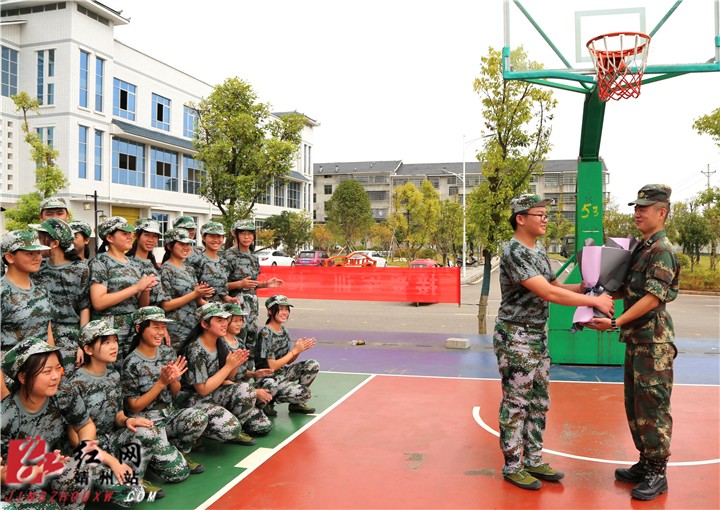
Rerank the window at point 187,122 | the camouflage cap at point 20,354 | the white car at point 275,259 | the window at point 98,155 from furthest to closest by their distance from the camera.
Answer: the window at point 187,122 → the white car at point 275,259 → the window at point 98,155 → the camouflage cap at point 20,354

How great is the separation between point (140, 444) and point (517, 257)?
3.03 meters

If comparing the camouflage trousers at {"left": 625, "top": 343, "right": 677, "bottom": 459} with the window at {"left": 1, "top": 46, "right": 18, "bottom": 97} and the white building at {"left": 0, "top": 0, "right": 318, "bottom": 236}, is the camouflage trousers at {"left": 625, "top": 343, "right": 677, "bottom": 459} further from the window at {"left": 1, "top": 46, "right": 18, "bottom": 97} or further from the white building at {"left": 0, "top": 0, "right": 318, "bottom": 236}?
the window at {"left": 1, "top": 46, "right": 18, "bottom": 97}

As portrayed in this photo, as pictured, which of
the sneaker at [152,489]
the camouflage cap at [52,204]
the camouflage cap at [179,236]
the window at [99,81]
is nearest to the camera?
the sneaker at [152,489]

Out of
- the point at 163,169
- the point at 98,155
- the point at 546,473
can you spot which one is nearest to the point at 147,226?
the point at 546,473

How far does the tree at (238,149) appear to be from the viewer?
1512cm

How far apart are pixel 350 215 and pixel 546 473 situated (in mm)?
49497

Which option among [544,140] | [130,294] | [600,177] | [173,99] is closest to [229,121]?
[544,140]

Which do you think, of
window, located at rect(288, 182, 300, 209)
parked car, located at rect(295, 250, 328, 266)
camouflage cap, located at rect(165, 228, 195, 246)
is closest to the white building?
parked car, located at rect(295, 250, 328, 266)

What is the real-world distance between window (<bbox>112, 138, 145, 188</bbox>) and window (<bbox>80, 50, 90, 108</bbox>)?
8.72ft

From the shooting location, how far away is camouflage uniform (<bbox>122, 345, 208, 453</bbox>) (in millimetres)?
4508

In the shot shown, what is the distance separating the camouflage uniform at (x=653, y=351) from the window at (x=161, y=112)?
31.7m

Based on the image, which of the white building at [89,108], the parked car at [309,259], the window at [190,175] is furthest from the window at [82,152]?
the parked car at [309,259]

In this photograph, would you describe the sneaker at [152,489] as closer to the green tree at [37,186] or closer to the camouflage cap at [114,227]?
the camouflage cap at [114,227]

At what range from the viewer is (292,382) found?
6.23 m
